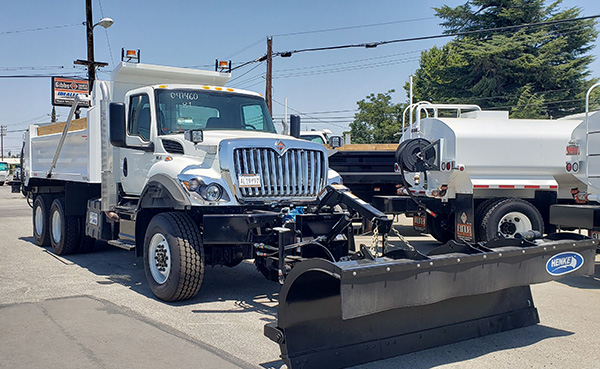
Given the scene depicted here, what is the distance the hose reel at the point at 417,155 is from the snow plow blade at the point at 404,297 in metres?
5.04

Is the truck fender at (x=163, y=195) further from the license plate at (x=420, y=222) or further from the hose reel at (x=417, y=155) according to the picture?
the license plate at (x=420, y=222)

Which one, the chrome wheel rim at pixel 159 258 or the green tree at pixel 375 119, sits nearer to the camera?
the chrome wheel rim at pixel 159 258

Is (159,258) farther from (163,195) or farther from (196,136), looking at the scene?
(196,136)

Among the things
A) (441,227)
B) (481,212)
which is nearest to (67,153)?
(441,227)

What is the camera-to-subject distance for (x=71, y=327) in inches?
224

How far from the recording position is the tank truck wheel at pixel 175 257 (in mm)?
6438

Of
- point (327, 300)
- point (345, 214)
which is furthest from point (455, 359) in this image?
point (345, 214)

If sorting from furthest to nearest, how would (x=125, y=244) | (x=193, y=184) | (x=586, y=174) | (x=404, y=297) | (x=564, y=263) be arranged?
(x=586, y=174) → (x=125, y=244) → (x=193, y=184) → (x=564, y=263) → (x=404, y=297)

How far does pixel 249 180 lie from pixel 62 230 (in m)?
5.09

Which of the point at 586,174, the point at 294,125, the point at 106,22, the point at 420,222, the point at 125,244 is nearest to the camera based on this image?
the point at 125,244

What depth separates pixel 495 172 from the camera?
10.1 metres

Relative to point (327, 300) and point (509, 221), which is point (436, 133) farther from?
point (327, 300)

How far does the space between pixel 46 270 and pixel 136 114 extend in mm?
2972

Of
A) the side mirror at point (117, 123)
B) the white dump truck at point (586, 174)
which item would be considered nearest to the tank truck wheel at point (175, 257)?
the side mirror at point (117, 123)
